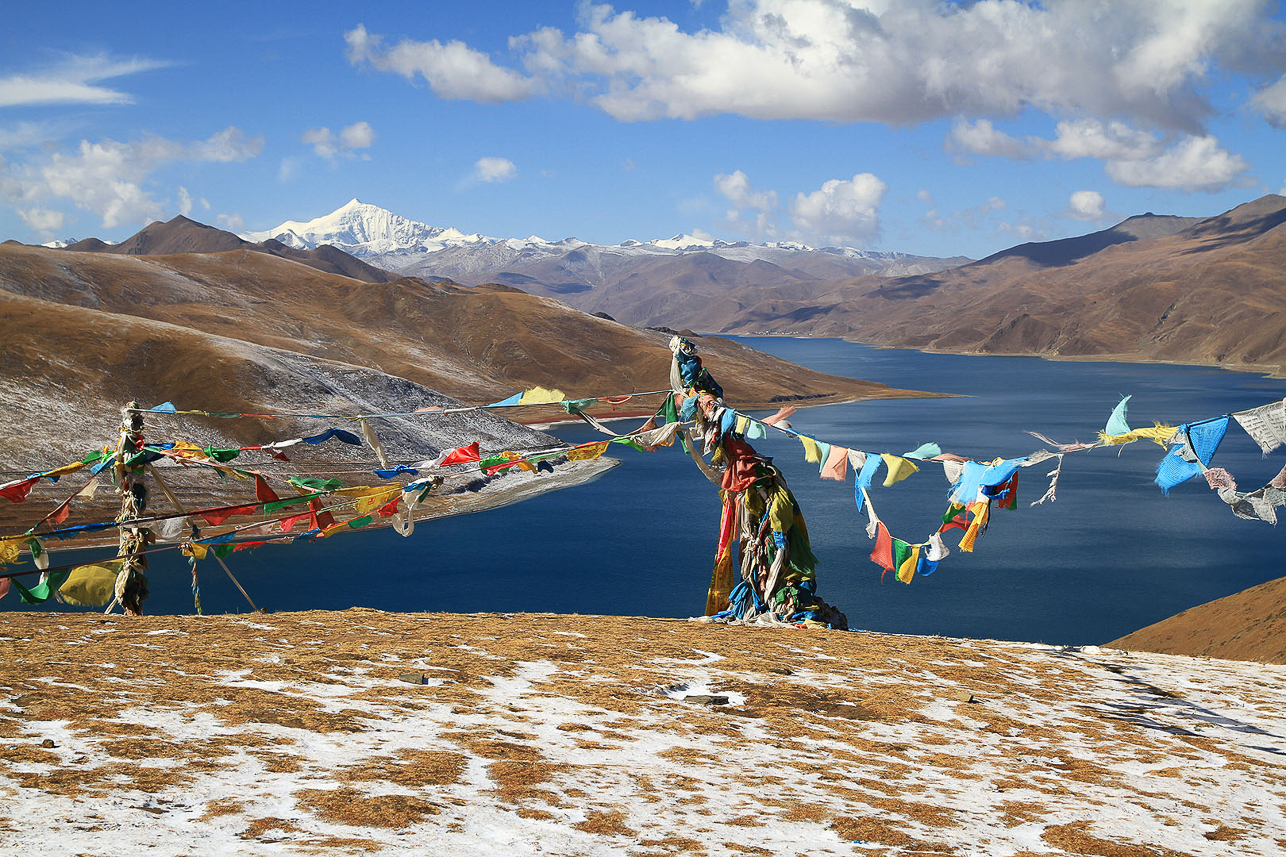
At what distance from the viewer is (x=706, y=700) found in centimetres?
929

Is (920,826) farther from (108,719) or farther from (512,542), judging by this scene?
(512,542)

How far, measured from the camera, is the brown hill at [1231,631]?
19172 millimetres

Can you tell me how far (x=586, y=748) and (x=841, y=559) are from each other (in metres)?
37.0

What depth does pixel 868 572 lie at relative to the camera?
41.0m

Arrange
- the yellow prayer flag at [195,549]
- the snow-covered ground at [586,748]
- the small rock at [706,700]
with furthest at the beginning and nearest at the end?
the yellow prayer flag at [195,549] → the small rock at [706,700] → the snow-covered ground at [586,748]

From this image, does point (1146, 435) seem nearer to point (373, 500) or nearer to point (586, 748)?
point (586, 748)

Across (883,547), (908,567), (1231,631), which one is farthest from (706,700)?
(1231,631)

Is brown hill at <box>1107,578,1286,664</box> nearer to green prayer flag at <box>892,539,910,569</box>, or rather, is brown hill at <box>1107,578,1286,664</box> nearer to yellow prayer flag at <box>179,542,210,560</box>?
green prayer flag at <box>892,539,910,569</box>

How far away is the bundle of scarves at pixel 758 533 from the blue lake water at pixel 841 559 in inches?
794

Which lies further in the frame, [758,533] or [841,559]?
[841,559]

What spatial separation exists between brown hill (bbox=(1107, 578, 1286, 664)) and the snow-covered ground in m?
8.26

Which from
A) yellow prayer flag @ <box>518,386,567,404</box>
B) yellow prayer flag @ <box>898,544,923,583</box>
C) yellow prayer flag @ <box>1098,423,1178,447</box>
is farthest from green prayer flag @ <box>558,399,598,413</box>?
yellow prayer flag @ <box>1098,423,1178,447</box>

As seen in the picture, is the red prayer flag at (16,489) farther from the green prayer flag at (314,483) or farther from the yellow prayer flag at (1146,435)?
the yellow prayer flag at (1146,435)

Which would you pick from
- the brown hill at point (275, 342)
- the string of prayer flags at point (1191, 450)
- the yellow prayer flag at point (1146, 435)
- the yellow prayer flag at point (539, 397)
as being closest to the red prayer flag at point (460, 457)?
the yellow prayer flag at point (539, 397)
